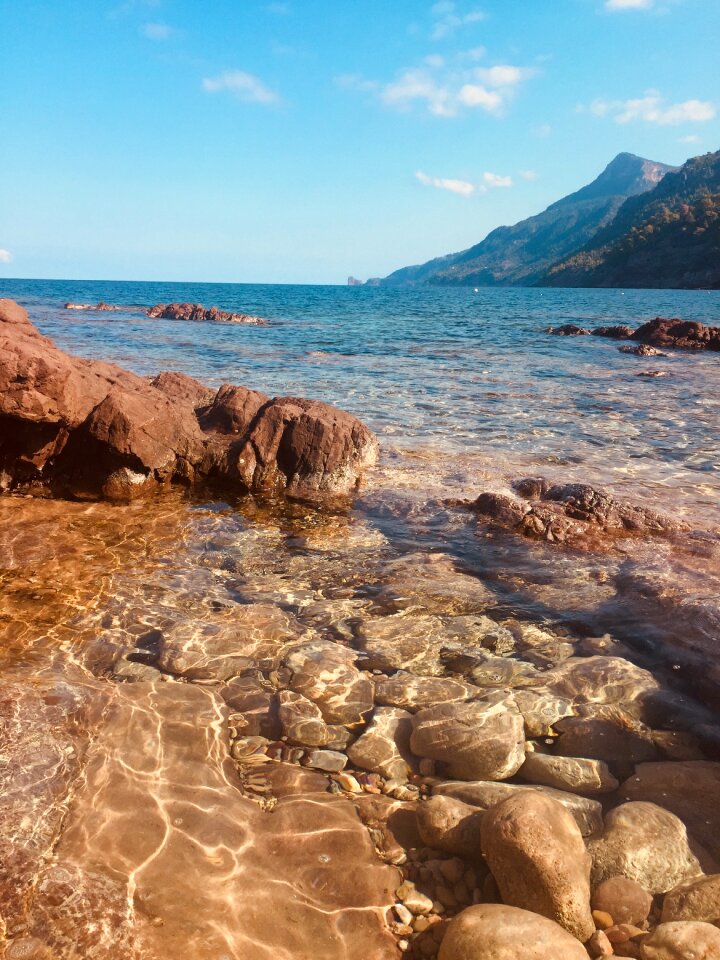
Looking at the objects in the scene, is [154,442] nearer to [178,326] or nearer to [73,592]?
[73,592]

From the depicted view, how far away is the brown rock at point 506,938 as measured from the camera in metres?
2.08

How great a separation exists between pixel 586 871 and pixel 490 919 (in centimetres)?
61

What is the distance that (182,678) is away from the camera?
402 cm

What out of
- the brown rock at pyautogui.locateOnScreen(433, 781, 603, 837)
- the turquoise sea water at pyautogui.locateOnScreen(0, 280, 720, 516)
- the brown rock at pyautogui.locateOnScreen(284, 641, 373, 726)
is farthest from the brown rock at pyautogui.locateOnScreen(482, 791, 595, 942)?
the turquoise sea water at pyautogui.locateOnScreen(0, 280, 720, 516)

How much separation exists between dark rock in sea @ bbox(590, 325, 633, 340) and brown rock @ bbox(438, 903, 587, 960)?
33.1 m

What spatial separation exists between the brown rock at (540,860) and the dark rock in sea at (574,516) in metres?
3.92

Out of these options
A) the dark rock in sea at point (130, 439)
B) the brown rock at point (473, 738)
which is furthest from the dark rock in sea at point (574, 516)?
the brown rock at point (473, 738)

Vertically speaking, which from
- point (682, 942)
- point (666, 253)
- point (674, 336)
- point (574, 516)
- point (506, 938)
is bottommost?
point (682, 942)

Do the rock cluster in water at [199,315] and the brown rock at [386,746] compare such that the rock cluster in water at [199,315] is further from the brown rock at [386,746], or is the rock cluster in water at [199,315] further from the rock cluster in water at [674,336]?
the brown rock at [386,746]

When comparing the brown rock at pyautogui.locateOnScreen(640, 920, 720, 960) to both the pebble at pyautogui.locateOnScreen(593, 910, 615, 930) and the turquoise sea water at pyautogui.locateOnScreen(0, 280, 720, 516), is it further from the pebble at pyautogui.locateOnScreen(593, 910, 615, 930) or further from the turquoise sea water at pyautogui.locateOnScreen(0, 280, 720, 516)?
the turquoise sea water at pyautogui.locateOnScreen(0, 280, 720, 516)

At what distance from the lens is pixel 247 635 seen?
4.53 meters

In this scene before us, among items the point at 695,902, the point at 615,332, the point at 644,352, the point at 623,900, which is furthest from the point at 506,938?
the point at 615,332

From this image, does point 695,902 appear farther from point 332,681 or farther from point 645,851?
point 332,681

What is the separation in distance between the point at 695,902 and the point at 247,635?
3.14m
